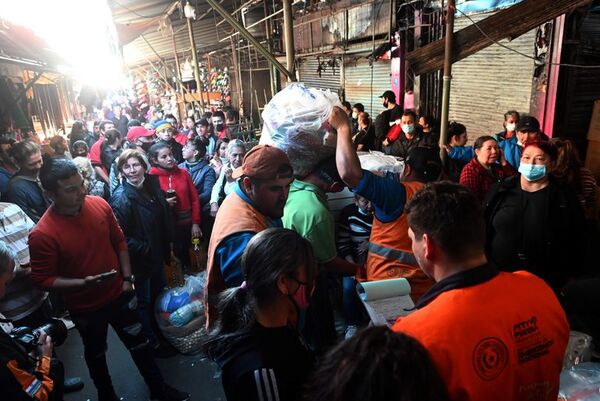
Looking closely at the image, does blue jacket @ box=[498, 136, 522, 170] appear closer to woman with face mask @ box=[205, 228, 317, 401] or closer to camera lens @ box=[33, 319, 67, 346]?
woman with face mask @ box=[205, 228, 317, 401]

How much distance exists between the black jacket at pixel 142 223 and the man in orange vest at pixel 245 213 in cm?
177

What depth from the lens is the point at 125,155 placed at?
372 cm

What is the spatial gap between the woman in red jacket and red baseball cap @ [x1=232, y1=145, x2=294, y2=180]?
8.29 ft

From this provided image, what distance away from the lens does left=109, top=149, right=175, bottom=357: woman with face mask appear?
11.6ft

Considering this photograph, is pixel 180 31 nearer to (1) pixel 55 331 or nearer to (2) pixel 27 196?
(2) pixel 27 196

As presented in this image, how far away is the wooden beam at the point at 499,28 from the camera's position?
2.97 meters

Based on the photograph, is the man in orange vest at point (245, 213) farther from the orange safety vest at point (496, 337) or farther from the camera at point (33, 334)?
the camera at point (33, 334)

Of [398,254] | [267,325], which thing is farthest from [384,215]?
[267,325]

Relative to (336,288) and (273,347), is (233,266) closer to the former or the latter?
(273,347)

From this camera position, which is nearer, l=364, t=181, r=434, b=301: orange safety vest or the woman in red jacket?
l=364, t=181, r=434, b=301: orange safety vest

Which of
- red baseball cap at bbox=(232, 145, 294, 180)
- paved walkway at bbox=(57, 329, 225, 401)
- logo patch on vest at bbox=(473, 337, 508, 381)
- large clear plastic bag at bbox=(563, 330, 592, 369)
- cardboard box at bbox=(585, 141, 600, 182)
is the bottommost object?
paved walkway at bbox=(57, 329, 225, 401)

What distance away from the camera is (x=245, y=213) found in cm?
201

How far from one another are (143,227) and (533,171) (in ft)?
10.7

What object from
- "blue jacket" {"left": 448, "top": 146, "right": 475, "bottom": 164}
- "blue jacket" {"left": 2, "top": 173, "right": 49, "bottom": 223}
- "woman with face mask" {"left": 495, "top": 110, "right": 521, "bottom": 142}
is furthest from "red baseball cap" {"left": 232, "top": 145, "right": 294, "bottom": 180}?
"woman with face mask" {"left": 495, "top": 110, "right": 521, "bottom": 142}
